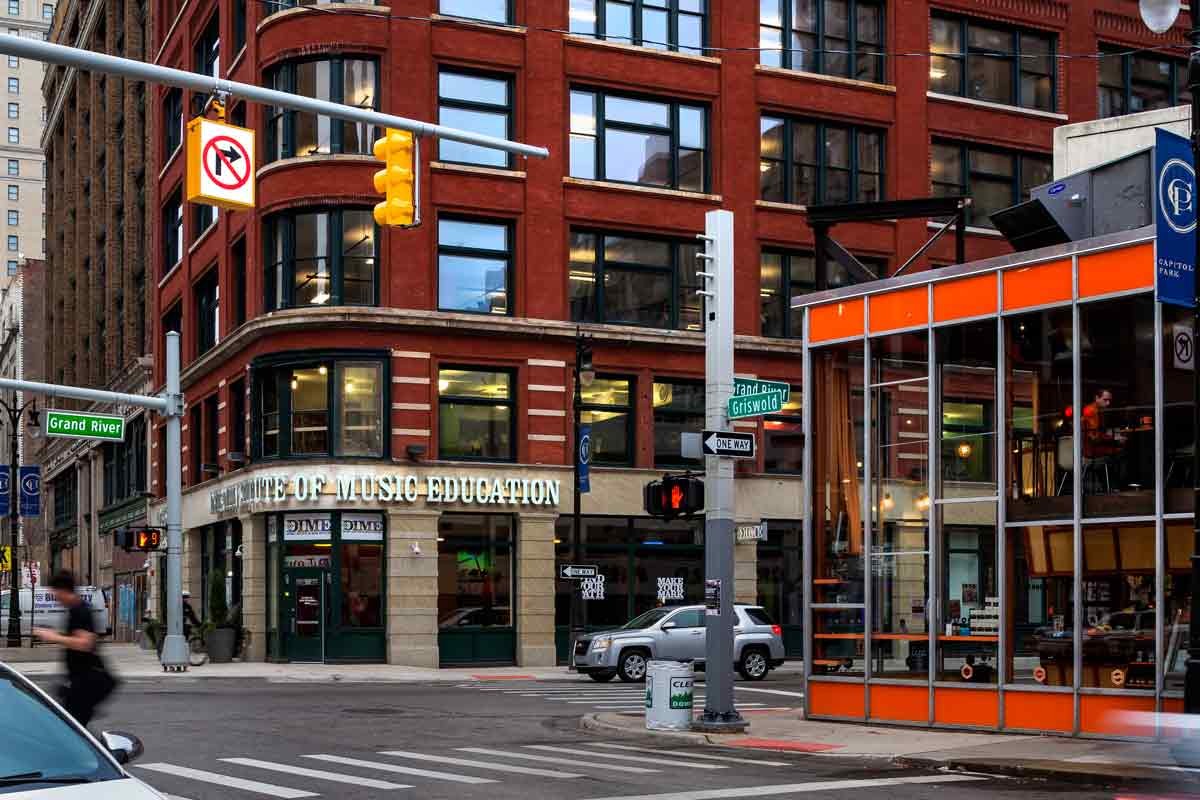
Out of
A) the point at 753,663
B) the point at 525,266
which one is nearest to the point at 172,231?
the point at 525,266

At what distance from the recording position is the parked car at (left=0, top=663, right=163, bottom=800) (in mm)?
6680

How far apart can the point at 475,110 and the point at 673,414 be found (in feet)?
31.6

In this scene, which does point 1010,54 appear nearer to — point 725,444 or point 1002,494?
point 1002,494

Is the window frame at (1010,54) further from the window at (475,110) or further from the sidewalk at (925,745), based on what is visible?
the sidewalk at (925,745)

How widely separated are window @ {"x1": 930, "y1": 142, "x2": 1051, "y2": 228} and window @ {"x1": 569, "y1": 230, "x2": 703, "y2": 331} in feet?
27.9

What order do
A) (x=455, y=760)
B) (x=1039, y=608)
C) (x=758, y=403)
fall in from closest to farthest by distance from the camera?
1. (x=455, y=760)
2. (x=1039, y=608)
3. (x=758, y=403)

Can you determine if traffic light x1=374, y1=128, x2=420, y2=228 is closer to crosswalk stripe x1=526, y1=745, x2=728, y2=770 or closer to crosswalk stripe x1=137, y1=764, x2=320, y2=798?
crosswalk stripe x1=137, y1=764, x2=320, y2=798

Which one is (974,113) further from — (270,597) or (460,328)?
(270,597)

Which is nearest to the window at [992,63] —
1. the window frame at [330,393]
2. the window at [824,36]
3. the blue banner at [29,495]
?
the window at [824,36]

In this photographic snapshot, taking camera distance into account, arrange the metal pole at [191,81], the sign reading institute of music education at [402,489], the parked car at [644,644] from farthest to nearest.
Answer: the sign reading institute of music education at [402,489] < the parked car at [644,644] < the metal pole at [191,81]

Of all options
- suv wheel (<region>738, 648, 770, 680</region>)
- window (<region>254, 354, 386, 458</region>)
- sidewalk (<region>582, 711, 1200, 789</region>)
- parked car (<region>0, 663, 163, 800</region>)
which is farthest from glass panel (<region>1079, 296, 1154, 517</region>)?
window (<region>254, 354, 386, 458</region>)

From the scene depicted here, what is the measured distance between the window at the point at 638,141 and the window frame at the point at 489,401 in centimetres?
567

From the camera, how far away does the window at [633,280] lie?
41438 millimetres

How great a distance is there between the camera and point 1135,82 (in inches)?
1909
